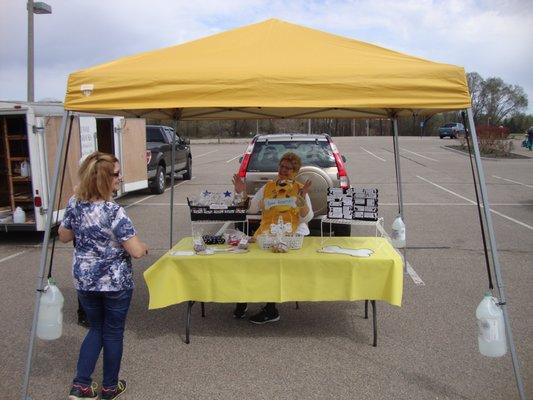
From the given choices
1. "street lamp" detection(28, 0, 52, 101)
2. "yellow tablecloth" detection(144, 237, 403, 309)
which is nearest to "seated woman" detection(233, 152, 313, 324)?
"yellow tablecloth" detection(144, 237, 403, 309)

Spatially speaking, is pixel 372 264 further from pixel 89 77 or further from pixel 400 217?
pixel 89 77

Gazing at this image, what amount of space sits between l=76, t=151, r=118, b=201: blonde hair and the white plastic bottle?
8.50ft

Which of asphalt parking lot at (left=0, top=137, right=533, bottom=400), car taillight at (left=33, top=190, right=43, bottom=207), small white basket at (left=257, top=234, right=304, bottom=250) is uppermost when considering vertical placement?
car taillight at (left=33, top=190, right=43, bottom=207)

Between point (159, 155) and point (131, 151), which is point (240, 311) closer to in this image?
point (131, 151)

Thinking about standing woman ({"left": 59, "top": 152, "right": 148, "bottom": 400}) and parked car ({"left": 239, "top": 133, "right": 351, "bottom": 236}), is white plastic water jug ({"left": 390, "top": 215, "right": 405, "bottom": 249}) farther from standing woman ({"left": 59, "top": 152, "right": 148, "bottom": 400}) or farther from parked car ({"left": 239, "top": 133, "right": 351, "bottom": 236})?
standing woman ({"left": 59, "top": 152, "right": 148, "bottom": 400})

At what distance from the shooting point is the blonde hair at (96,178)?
3.01 meters

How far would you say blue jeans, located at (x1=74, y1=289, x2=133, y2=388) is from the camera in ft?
10.4

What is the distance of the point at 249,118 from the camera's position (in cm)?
614

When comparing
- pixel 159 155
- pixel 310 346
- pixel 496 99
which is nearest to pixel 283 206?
pixel 310 346

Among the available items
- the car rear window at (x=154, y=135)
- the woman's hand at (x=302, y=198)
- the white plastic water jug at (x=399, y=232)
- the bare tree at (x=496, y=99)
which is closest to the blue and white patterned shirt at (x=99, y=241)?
the woman's hand at (x=302, y=198)

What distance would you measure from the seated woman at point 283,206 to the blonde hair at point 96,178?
73.5 inches

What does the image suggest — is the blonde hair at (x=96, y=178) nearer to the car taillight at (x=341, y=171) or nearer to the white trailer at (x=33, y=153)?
the white trailer at (x=33, y=153)

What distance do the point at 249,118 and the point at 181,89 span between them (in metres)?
2.72

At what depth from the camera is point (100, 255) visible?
10.2ft
